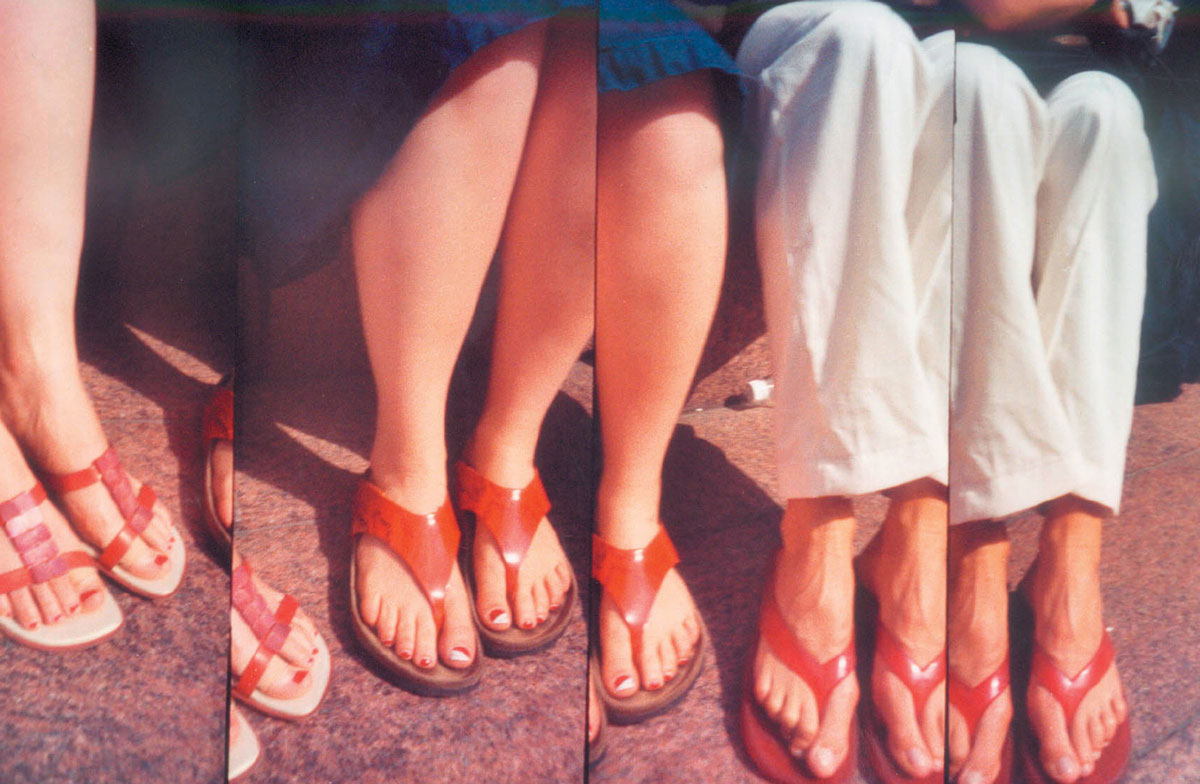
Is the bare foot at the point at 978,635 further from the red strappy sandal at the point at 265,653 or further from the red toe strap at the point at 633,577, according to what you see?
the red strappy sandal at the point at 265,653

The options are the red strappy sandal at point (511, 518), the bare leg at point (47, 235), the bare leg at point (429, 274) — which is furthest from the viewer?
the red strappy sandal at point (511, 518)

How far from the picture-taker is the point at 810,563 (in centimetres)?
166

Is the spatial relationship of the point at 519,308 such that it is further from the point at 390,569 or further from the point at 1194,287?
the point at 1194,287

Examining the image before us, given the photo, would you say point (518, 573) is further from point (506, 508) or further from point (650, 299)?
point (650, 299)

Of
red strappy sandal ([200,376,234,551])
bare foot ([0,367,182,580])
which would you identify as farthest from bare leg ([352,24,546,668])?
bare foot ([0,367,182,580])

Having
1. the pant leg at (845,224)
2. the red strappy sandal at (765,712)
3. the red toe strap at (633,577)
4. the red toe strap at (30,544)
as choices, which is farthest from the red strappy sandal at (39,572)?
the pant leg at (845,224)

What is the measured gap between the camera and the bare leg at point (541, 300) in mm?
1529

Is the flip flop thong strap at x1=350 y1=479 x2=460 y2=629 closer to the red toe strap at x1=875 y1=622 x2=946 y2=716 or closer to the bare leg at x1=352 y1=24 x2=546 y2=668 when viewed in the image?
the bare leg at x1=352 y1=24 x2=546 y2=668

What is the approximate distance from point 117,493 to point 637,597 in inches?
38.6

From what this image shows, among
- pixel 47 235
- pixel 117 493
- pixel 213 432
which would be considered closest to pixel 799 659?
pixel 213 432

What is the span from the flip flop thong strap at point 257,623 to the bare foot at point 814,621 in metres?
0.92

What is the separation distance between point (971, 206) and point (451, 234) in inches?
40.1

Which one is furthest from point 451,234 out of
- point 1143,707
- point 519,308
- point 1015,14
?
point 1143,707

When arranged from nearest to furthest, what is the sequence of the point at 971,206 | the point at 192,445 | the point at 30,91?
the point at 30,91 → the point at 192,445 → the point at 971,206
